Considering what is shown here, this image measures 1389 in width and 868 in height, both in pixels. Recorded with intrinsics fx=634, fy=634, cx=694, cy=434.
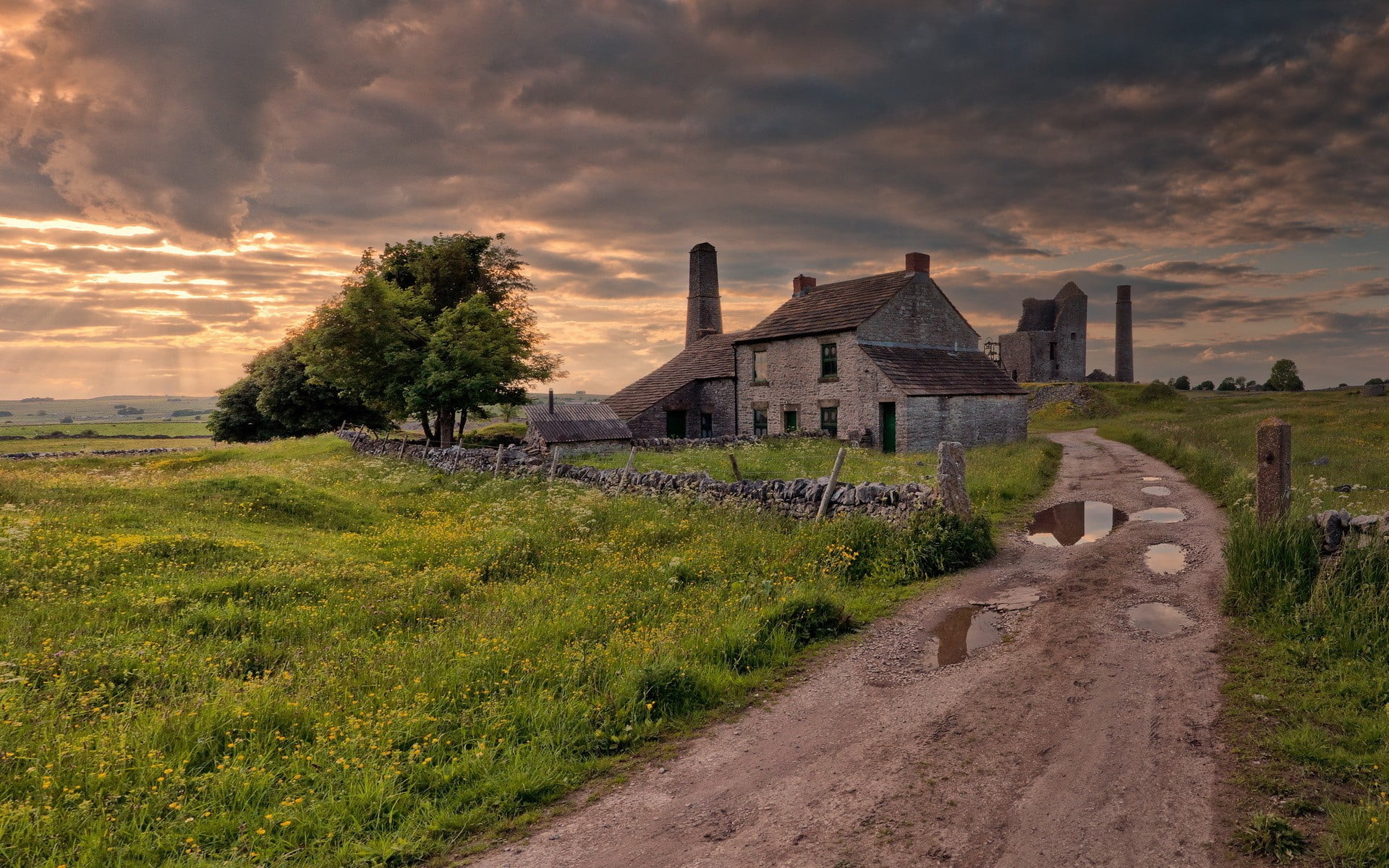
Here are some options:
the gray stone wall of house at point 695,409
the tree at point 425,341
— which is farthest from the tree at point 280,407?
the gray stone wall of house at point 695,409

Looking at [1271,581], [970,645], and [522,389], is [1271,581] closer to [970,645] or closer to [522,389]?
[970,645]

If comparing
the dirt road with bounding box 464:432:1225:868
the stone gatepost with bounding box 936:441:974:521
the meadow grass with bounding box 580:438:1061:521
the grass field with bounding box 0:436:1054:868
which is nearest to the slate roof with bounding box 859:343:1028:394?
the meadow grass with bounding box 580:438:1061:521

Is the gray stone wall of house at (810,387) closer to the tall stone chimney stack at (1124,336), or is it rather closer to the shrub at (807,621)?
the shrub at (807,621)

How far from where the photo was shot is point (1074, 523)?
13.9m

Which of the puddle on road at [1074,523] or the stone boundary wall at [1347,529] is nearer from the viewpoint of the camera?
the stone boundary wall at [1347,529]

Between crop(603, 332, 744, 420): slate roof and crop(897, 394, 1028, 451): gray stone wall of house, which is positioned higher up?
crop(603, 332, 744, 420): slate roof

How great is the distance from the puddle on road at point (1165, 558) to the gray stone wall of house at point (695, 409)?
26.0 m

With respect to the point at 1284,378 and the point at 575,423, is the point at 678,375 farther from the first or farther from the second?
the point at 1284,378

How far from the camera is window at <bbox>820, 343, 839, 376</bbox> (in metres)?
31.2

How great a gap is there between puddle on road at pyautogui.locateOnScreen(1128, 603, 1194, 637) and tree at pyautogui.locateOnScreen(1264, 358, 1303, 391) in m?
84.2

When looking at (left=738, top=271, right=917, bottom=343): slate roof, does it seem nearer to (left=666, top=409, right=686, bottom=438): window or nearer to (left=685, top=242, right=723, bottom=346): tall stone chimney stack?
(left=666, top=409, right=686, bottom=438): window

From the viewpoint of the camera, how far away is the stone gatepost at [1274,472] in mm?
9086

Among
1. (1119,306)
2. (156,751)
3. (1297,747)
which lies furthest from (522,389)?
(1119,306)

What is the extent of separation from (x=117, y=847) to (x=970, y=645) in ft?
26.9
